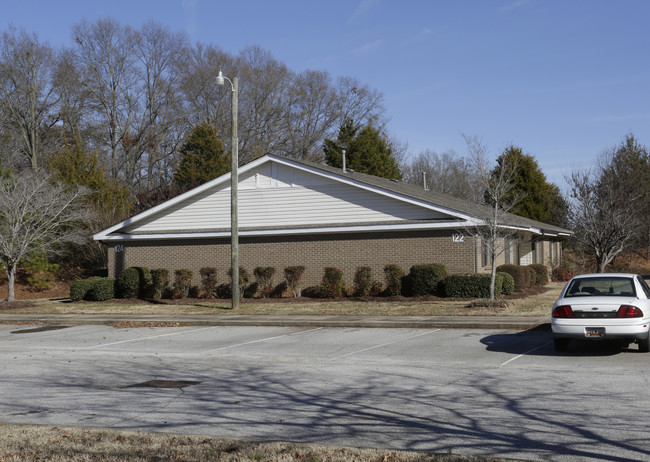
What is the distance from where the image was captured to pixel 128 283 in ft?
91.6

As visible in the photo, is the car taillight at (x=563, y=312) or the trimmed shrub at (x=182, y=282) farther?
the trimmed shrub at (x=182, y=282)

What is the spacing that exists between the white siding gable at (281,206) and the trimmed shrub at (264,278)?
6.60 feet

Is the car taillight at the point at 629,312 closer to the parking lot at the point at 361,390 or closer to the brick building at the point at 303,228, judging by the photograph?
the parking lot at the point at 361,390

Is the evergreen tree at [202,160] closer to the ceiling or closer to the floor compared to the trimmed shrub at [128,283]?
closer to the ceiling

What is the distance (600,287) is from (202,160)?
113ft

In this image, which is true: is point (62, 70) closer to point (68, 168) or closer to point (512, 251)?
point (68, 168)

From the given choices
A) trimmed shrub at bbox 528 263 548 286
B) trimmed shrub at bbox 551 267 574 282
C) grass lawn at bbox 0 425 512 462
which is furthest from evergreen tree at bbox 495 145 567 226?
grass lawn at bbox 0 425 512 462

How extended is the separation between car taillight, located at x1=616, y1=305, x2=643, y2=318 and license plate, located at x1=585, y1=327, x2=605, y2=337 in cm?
39

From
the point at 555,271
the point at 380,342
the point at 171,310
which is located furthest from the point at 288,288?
the point at 555,271

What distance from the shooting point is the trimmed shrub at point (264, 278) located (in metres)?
27.2

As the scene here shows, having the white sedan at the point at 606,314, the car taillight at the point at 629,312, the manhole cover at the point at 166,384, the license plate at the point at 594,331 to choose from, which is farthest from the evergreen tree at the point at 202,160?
the car taillight at the point at 629,312

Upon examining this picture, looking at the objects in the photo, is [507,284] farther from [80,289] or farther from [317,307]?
[80,289]

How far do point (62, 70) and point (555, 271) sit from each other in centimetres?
3513

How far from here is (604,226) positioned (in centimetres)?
2789
